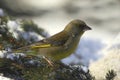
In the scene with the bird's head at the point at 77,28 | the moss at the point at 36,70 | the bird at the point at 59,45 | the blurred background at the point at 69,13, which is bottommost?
the moss at the point at 36,70

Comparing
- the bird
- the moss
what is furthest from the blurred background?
the moss

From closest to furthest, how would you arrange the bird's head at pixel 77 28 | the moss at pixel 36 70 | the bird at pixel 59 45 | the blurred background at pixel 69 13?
the moss at pixel 36 70
the bird at pixel 59 45
the bird's head at pixel 77 28
the blurred background at pixel 69 13

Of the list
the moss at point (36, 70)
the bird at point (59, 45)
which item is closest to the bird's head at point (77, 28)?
the bird at point (59, 45)

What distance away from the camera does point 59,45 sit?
24.0 feet

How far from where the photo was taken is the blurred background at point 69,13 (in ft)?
53.4

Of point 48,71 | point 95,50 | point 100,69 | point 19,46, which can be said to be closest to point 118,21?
point 95,50

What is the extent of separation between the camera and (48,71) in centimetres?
565

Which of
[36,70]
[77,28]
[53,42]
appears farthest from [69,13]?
[36,70]

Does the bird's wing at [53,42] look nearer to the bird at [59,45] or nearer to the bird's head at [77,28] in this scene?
the bird at [59,45]

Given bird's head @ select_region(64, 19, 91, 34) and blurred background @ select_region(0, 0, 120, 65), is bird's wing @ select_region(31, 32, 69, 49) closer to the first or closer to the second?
bird's head @ select_region(64, 19, 91, 34)

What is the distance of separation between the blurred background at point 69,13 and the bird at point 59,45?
292 inches

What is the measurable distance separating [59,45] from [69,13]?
10293 mm

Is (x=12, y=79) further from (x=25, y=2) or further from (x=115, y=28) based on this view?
(x=25, y=2)

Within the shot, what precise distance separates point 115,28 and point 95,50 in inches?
155
